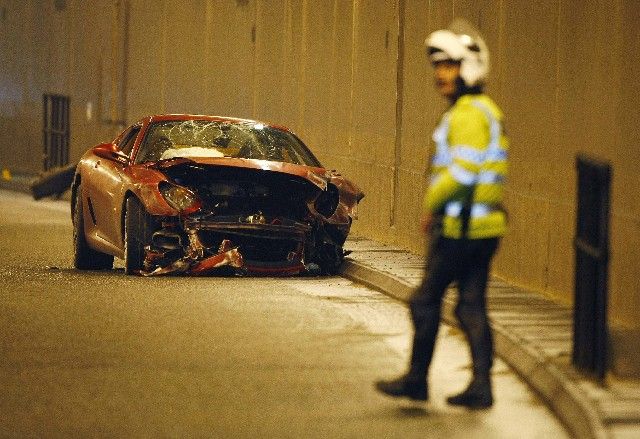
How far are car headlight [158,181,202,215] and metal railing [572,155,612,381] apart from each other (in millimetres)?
5578

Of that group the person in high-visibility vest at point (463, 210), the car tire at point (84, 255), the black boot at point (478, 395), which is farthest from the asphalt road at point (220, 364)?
the car tire at point (84, 255)

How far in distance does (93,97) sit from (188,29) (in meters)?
4.59

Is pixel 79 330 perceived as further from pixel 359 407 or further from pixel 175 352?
pixel 359 407

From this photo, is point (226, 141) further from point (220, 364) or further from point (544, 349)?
point (544, 349)

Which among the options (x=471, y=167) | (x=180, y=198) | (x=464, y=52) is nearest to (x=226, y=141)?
(x=180, y=198)

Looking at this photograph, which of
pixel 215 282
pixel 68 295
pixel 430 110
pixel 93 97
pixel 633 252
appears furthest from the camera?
pixel 93 97

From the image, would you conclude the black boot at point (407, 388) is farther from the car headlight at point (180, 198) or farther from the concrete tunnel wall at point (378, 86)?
the car headlight at point (180, 198)

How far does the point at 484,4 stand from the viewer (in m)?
14.8

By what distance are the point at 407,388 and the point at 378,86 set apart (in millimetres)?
10186

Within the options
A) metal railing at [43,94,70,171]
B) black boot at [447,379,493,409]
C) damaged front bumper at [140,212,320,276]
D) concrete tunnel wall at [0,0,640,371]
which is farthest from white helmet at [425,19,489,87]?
metal railing at [43,94,70,171]

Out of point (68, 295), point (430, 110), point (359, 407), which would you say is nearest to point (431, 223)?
point (359, 407)

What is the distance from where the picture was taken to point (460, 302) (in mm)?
8680

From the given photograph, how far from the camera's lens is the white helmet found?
27.6 ft

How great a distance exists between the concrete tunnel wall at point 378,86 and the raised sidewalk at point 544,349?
1.18ft
